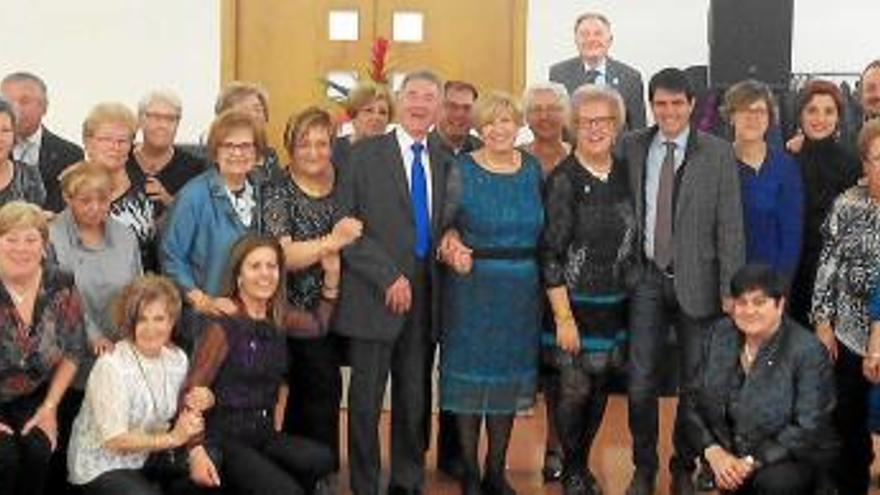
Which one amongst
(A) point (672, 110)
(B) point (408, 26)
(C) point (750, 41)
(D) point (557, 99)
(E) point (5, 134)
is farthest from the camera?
(B) point (408, 26)

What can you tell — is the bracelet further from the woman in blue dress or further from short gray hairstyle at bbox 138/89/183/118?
short gray hairstyle at bbox 138/89/183/118

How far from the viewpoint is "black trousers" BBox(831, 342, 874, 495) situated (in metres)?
4.25

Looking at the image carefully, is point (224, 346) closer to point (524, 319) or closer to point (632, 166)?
point (524, 319)

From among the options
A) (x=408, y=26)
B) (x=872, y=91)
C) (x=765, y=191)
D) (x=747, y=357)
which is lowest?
(x=747, y=357)

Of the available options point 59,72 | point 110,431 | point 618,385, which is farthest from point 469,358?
point 59,72

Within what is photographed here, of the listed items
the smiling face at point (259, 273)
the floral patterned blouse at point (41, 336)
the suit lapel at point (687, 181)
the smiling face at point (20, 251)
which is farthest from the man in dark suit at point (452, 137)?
the smiling face at point (20, 251)

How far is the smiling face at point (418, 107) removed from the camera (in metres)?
4.30

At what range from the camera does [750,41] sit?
650 centimetres

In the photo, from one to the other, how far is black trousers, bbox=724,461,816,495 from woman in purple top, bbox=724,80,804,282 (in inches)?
29.7

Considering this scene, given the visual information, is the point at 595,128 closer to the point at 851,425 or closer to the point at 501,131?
the point at 501,131

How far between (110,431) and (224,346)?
1.28 feet

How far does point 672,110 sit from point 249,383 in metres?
Result: 1.57

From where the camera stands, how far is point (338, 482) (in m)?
4.59

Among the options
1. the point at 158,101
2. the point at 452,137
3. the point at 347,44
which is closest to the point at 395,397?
the point at 452,137
